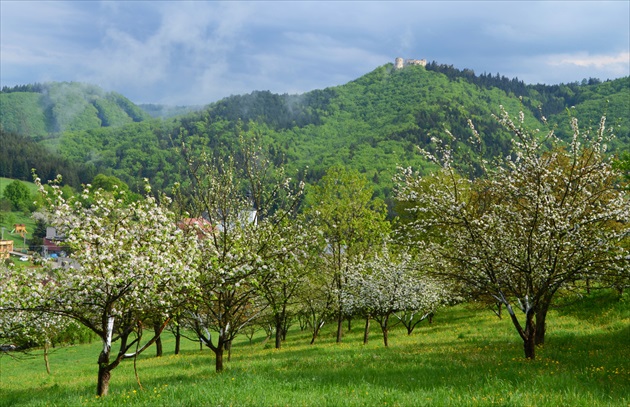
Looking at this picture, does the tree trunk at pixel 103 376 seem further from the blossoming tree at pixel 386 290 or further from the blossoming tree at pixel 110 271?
the blossoming tree at pixel 386 290

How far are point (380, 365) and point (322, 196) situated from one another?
2177cm

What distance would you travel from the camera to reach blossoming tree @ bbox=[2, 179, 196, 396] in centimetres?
1259

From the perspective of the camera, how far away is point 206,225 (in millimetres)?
17500

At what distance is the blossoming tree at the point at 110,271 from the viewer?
12586 mm

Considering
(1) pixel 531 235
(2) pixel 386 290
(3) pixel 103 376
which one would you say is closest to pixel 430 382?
(1) pixel 531 235

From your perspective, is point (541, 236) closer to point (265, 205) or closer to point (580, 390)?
point (580, 390)

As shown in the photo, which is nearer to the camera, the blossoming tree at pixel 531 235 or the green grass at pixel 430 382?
the green grass at pixel 430 382

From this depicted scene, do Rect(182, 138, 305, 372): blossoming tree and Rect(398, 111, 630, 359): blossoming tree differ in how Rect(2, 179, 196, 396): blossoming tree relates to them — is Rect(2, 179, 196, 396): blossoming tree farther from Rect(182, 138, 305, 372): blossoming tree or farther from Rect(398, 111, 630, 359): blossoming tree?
Rect(398, 111, 630, 359): blossoming tree

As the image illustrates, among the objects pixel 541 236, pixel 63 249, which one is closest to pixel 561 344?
pixel 541 236

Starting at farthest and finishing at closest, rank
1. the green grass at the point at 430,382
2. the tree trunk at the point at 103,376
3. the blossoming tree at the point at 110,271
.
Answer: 1. the tree trunk at the point at 103,376
2. the blossoming tree at the point at 110,271
3. the green grass at the point at 430,382

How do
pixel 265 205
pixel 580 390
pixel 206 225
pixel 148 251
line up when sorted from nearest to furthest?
pixel 580 390 → pixel 148 251 → pixel 206 225 → pixel 265 205

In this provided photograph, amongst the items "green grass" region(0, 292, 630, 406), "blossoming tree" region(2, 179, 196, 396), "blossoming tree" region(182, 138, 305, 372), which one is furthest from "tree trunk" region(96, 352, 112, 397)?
"blossoming tree" region(182, 138, 305, 372)

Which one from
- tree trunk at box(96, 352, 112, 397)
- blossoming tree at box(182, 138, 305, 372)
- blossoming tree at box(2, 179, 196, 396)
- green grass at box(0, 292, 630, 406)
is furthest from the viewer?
blossoming tree at box(182, 138, 305, 372)

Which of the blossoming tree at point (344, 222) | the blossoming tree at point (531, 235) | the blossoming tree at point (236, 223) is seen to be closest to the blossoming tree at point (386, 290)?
the blossoming tree at point (344, 222)
